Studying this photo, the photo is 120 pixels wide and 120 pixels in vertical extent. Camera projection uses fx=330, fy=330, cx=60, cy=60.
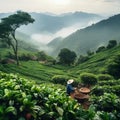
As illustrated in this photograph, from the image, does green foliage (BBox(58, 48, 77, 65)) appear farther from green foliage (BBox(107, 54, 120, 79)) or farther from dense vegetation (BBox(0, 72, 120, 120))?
dense vegetation (BBox(0, 72, 120, 120))

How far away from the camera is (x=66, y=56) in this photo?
11600 centimetres

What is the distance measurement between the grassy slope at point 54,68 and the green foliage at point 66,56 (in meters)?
5.21

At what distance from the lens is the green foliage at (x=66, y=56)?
115250 mm

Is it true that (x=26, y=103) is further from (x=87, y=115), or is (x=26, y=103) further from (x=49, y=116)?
(x=87, y=115)

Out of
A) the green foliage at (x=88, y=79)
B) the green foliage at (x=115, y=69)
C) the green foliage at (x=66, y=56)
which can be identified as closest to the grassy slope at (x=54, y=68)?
the green foliage at (x=66, y=56)

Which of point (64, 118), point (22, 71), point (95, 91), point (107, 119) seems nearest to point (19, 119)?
point (64, 118)

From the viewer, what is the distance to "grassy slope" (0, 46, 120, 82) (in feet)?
255

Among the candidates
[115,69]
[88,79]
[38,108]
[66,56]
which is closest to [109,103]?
[38,108]

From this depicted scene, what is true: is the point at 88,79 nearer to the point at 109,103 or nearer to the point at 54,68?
the point at 109,103

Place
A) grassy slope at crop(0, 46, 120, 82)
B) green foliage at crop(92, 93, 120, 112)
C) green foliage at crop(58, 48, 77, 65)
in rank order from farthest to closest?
green foliage at crop(58, 48, 77, 65) → grassy slope at crop(0, 46, 120, 82) → green foliage at crop(92, 93, 120, 112)

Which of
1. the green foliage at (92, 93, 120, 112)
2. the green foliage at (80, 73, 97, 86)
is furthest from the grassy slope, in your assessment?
the green foliage at (92, 93, 120, 112)

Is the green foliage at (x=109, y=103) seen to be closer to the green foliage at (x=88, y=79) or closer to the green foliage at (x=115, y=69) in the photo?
the green foliage at (x=88, y=79)

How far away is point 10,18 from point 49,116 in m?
69.5

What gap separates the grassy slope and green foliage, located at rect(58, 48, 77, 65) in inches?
205
